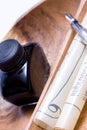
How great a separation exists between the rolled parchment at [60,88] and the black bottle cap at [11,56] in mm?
49

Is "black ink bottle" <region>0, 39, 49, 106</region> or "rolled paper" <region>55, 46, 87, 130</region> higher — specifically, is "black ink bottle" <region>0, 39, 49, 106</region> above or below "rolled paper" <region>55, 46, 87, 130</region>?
above

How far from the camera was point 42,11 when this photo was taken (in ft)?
1.40

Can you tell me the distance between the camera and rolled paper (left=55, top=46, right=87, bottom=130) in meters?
0.28

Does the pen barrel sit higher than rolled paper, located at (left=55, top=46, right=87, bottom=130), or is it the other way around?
the pen barrel

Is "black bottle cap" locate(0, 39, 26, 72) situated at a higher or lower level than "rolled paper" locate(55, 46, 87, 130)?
higher

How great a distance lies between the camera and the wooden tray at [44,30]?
36 cm

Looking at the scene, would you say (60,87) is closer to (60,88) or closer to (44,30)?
(60,88)

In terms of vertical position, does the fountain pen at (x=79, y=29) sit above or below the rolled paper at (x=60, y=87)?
above

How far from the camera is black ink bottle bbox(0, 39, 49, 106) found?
334 mm

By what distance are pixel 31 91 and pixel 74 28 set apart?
0.27 feet

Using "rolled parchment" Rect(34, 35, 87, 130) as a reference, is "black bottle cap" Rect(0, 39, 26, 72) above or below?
above

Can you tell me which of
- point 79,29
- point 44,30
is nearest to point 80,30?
point 79,29

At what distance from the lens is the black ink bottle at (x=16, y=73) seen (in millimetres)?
334

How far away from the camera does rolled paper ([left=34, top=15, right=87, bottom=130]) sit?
286 millimetres
